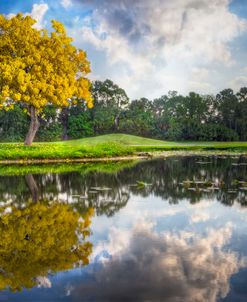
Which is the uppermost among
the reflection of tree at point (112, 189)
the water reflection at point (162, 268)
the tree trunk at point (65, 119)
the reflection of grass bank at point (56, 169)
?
the tree trunk at point (65, 119)

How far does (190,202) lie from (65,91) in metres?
23.1

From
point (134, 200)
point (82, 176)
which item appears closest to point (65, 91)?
point (82, 176)

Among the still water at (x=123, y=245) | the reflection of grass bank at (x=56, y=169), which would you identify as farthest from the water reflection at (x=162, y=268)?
the reflection of grass bank at (x=56, y=169)

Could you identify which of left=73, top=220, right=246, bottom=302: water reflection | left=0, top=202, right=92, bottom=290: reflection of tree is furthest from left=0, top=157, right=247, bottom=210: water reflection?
left=73, top=220, right=246, bottom=302: water reflection

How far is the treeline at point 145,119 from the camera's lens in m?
73.2

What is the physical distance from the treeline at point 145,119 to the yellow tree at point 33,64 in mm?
36603

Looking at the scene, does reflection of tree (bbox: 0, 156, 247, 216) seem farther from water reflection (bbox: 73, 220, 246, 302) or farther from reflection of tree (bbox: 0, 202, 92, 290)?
water reflection (bbox: 73, 220, 246, 302)

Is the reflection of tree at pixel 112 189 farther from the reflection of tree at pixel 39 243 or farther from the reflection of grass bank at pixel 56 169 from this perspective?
the reflection of grass bank at pixel 56 169

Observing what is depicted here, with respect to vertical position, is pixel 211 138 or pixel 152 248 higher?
pixel 211 138

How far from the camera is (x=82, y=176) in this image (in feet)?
55.9

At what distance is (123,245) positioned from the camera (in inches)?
267

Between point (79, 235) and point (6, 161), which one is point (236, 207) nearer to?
point (79, 235)

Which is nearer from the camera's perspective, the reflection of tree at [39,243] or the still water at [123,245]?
the still water at [123,245]

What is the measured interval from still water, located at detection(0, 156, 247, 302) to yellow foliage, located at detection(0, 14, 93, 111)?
61.8 ft
